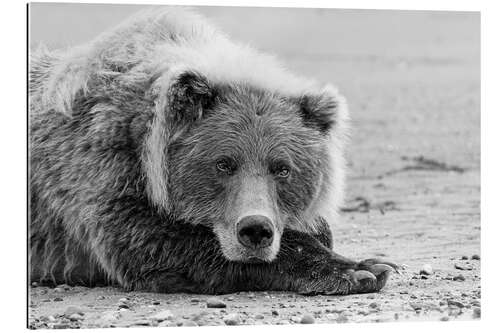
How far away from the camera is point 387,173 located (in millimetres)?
10570

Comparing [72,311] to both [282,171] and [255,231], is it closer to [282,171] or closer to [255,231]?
[255,231]

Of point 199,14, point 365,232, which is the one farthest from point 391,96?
point 199,14

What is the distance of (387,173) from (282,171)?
471 centimetres

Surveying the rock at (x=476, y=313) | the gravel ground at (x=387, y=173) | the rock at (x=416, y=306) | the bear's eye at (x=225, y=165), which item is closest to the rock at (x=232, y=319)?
the gravel ground at (x=387, y=173)

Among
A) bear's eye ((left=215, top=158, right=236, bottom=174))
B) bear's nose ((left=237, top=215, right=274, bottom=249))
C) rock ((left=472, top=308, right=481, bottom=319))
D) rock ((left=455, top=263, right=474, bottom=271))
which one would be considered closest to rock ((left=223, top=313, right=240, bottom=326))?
bear's nose ((left=237, top=215, right=274, bottom=249))

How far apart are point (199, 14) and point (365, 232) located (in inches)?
A: 90.9

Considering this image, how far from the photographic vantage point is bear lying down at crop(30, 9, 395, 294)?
597 cm

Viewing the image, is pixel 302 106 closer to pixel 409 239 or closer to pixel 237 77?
pixel 237 77

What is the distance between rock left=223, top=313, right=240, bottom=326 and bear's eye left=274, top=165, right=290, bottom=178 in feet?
2.75

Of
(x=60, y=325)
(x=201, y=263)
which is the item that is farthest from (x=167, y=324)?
(x=60, y=325)

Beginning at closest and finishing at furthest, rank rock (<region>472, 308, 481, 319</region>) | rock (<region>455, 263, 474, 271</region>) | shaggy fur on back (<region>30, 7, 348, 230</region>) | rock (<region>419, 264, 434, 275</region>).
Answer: shaggy fur on back (<region>30, 7, 348, 230</region>), rock (<region>472, 308, 481, 319</region>), rock (<region>419, 264, 434, 275</region>), rock (<region>455, 263, 474, 271</region>)

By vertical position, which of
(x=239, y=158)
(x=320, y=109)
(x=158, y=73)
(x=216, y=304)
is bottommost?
(x=216, y=304)

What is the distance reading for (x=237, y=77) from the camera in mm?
6250

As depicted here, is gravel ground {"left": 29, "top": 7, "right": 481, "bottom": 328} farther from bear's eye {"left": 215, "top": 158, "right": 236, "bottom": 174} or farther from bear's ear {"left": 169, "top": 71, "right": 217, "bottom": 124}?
bear's ear {"left": 169, "top": 71, "right": 217, "bottom": 124}
